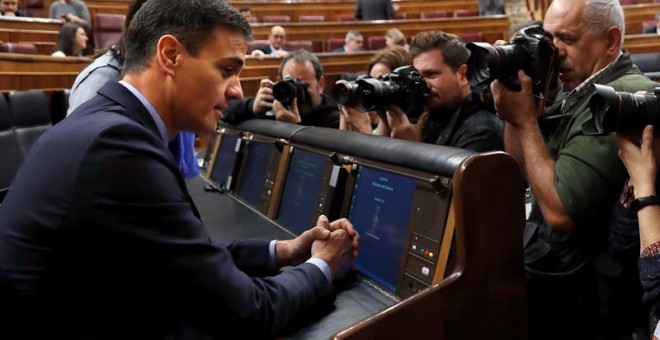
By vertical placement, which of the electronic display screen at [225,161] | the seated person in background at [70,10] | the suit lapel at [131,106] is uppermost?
the seated person in background at [70,10]

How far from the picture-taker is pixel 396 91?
58.5 inches

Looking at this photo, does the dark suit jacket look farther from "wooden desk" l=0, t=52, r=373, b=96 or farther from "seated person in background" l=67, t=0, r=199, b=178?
"wooden desk" l=0, t=52, r=373, b=96

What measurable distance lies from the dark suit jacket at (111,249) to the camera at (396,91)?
2.51ft

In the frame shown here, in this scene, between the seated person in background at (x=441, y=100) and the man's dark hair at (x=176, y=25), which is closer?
the man's dark hair at (x=176, y=25)

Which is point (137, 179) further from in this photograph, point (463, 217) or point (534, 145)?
point (534, 145)

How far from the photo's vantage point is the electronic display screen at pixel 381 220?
96 cm

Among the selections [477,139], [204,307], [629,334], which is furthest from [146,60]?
[629,334]

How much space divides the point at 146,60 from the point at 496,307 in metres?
0.63

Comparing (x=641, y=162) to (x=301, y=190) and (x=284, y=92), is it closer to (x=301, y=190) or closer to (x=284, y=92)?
(x=301, y=190)

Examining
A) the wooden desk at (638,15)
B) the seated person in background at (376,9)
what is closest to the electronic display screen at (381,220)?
the seated person in background at (376,9)

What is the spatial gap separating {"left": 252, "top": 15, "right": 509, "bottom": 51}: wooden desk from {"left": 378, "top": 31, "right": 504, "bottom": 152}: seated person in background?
14.5ft

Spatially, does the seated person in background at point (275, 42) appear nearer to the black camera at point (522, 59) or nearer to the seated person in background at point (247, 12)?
the seated person in background at point (247, 12)

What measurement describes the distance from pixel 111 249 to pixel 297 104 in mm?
1322

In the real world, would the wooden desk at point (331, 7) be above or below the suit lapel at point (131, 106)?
above
